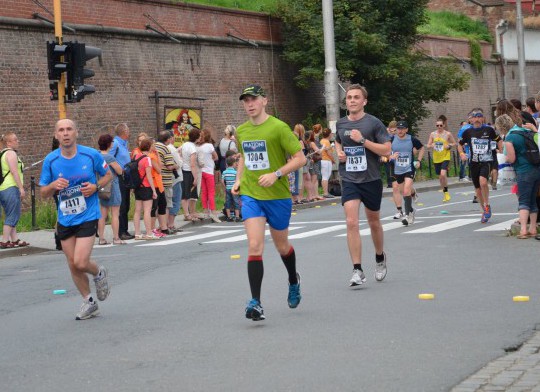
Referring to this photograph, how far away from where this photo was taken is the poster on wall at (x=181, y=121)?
115 ft

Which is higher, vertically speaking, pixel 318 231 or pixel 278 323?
pixel 318 231

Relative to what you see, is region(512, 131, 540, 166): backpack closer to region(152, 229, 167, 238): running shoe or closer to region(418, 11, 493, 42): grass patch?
region(152, 229, 167, 238): running shoe

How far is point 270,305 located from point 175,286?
7.93 feet

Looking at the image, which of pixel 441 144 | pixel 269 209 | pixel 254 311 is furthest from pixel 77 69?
pixel 441 144

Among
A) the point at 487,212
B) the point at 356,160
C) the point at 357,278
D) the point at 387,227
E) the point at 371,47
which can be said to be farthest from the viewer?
the point at 371,47

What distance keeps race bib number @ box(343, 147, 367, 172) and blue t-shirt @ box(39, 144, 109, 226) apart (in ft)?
8.80

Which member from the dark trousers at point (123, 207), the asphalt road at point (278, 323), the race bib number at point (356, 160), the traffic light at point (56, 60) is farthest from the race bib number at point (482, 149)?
the race bib number at point (356, 160)

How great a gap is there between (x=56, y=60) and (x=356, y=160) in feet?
32.1

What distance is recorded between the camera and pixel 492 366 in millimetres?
7605

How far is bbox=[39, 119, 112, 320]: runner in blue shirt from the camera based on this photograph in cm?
1094

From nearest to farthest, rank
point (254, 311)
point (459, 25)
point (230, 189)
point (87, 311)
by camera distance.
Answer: point (254, 311) < point (87, 311) < point (230, 189) < point (459, 25)

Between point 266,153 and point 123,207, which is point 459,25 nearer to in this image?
point 123,207

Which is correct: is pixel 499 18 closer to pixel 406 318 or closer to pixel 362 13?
pixel 362 13

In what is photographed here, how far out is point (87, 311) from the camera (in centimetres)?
1100
